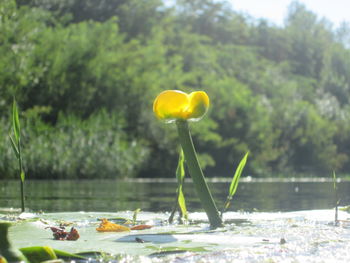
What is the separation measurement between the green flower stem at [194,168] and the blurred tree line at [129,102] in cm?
1127

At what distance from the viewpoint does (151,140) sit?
68.4ft

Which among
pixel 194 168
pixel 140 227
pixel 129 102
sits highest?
pixel 129 102

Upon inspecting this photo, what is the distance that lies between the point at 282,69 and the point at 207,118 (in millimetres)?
24315

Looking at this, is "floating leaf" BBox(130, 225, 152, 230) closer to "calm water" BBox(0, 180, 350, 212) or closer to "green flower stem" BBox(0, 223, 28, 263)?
"green flower stem" BBox(0, 223, 28, 263)

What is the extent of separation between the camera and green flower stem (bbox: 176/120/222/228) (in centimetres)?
249

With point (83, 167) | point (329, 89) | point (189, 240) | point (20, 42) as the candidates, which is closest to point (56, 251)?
point (189, 240)

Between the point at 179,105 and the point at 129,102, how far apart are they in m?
18.8

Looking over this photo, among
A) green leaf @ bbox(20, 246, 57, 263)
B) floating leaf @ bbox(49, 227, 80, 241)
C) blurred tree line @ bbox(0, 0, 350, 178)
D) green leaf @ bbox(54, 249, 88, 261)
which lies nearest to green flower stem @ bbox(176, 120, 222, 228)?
floating leaf @ bbox(49, 227, 80, 241)

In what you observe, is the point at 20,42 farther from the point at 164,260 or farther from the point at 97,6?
the point at 164,260

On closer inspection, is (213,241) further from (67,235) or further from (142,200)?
(142,200)

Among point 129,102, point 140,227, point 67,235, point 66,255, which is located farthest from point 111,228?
point 129,102

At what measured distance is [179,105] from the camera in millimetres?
2404

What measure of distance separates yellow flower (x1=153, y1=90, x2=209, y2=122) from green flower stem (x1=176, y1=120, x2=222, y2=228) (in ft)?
0.18

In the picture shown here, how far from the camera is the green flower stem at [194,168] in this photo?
2.49 meters
